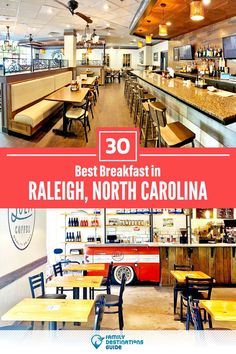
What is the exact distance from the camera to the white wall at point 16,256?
10.9ft

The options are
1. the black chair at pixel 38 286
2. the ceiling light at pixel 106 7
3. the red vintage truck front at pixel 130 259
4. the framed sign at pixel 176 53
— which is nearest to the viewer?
the ceiling light at pixel 106 7

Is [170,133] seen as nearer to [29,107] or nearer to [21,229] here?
[29,107]

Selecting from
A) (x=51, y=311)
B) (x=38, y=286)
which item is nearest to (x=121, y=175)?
(x=51, y=311)

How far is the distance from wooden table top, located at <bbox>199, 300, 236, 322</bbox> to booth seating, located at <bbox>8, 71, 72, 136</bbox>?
175cm

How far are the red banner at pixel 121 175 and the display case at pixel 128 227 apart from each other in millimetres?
4152

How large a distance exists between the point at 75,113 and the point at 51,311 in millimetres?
1316

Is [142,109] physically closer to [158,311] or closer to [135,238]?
[158,311]

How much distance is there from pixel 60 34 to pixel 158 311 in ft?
10.8

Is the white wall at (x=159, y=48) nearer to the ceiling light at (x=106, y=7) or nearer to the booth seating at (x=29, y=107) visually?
the booth seating at (x=29, y=107)

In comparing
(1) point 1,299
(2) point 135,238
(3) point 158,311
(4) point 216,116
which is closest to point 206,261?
(2) point 135,238

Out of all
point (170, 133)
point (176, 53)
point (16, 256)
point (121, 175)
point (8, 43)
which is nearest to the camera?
point (121, 175)

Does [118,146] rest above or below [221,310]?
above

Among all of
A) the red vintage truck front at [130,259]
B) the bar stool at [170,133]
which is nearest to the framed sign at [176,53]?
the red vintage truck front at [130,259]

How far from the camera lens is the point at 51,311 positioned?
2.98 m
